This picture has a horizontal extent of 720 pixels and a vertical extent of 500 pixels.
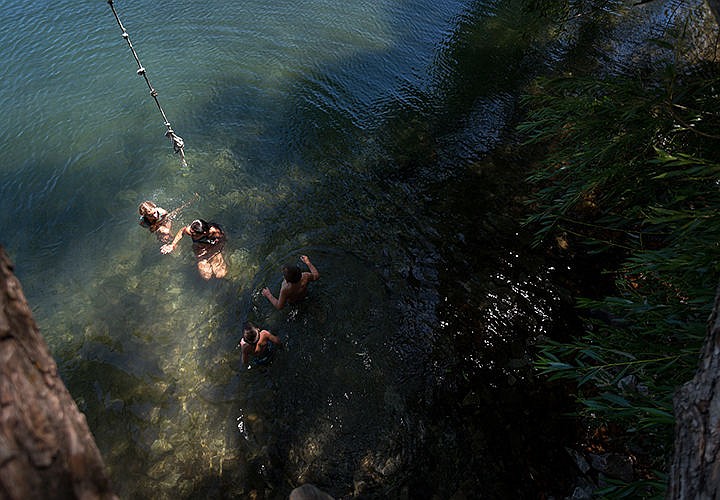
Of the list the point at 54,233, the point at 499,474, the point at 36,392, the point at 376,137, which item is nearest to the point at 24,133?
the point at 54,233

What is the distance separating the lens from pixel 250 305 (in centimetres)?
648

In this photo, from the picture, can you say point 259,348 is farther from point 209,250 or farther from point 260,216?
point 260,216

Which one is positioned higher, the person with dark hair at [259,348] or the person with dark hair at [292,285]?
the person with dark hair at [292,285]

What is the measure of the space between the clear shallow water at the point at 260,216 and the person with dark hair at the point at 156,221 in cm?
42

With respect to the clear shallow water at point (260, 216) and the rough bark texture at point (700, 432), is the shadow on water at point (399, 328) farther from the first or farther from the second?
the rough bark texture at point (700, 432)

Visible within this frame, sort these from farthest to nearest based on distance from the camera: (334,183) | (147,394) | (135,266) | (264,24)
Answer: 1. (264,24)
2. (334,183)
3. (135,266)
4. (147,394)

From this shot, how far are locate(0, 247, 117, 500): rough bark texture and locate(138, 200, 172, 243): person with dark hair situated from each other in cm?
661

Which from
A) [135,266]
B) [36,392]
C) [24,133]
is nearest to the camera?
[36,392]

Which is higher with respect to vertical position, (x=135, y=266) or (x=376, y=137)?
(x=376, y=137)

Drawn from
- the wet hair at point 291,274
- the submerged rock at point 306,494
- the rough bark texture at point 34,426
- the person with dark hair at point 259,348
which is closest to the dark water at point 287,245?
the person with dark hair at point 259,348

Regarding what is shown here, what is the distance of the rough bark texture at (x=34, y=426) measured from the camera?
2.66ft

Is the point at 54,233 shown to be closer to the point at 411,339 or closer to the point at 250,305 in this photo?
the point at 250,305

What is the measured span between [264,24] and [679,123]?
470 inches

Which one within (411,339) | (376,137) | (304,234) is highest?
(376,137)
